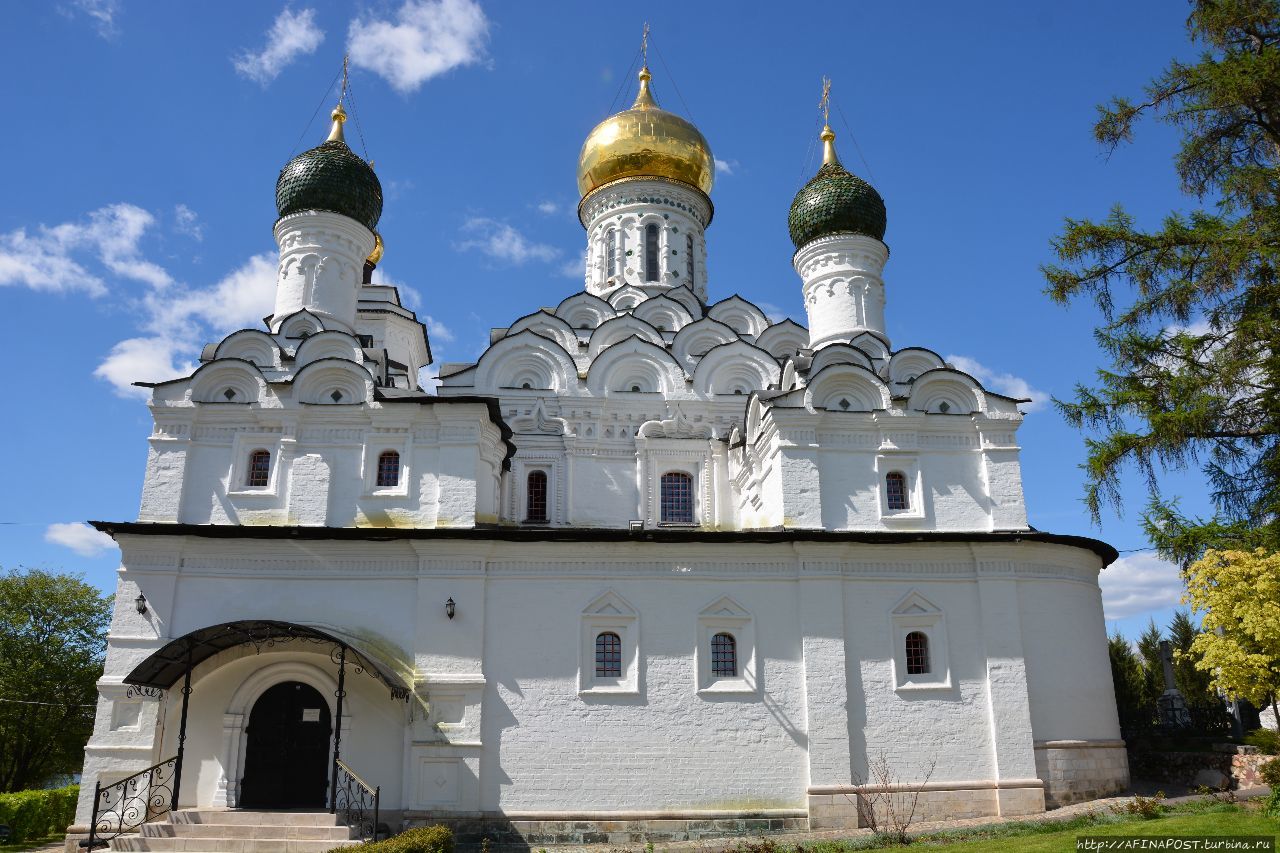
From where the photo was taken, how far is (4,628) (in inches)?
810

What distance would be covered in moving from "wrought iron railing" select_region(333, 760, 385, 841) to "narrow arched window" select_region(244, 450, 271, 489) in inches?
149

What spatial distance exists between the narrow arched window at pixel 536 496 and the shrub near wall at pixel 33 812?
736 centimetres

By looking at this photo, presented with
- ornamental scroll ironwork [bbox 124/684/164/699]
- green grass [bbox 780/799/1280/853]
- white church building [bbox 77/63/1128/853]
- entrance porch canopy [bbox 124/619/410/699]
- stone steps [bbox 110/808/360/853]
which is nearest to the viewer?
green grass [bbox 780/799/1280/853]

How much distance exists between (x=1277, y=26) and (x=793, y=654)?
30.5 feet

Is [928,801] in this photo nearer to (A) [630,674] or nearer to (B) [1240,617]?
(A) [630,674]

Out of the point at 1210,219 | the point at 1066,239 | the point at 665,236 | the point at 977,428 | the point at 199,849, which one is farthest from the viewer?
the point at 665,236

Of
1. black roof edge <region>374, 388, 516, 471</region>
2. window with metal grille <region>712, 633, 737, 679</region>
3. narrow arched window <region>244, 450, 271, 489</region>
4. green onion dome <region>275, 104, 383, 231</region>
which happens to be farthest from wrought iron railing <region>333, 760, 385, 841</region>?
green onion dome <region>275, 104, 383, 231</region>

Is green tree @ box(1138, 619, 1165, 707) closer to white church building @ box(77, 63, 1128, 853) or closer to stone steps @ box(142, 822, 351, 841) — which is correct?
white church building @ box(77, 63, 1128, 853)

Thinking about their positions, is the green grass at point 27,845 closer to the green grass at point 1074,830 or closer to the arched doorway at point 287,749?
the arched doorway at point 287,749

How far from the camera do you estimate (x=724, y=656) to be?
11531 millimetres

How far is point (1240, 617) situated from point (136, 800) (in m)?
11.7

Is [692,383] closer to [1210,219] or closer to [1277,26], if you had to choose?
[1210,219]

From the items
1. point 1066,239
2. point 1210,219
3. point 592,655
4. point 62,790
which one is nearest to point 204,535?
point 592,655

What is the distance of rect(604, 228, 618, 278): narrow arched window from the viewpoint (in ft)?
60.2
